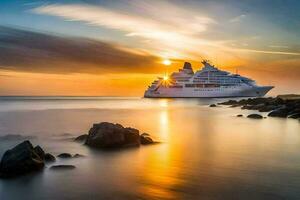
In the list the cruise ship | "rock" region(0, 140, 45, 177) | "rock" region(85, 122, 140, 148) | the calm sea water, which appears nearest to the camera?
the calm sea water

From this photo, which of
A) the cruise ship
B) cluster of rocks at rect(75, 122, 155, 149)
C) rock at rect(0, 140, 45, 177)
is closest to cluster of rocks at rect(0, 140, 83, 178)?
rock at rect(0, 140, 45, 177)

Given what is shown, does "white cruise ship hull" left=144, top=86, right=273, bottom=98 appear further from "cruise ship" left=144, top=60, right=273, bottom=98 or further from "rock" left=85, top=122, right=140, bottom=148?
"rock" left=85, top=122, right=140, bottom=148

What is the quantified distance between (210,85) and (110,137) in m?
130

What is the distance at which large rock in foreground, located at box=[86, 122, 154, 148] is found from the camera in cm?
1969

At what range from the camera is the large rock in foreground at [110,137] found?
1969 centimetres

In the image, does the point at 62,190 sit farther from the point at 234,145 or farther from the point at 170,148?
the point at 234,145

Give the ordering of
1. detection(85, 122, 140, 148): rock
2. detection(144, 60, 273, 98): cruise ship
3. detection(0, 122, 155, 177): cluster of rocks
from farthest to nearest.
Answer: detection(144, 60, 273, 98): cruise ship → detection(85, 122, 140, 148): rock → detection(0, 122, 155, 177): cluster of rocks

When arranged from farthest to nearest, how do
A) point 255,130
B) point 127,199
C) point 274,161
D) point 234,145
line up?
point 255,130 → point 234,145 → point 274,161 → point 127,199

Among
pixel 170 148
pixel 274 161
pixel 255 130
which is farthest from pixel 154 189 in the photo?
pixel 255 130

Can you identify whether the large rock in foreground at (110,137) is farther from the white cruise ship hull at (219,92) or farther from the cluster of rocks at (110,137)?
the white cruise ship hull at (219,92)

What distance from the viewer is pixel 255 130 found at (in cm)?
3069

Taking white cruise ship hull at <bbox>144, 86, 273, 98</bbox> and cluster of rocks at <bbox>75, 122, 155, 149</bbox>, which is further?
white cruise ship hull at <bbox>144, 86, 273, 98</bbox>

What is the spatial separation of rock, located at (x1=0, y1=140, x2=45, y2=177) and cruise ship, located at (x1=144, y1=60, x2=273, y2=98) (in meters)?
135

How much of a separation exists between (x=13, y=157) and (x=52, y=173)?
1625 mm
